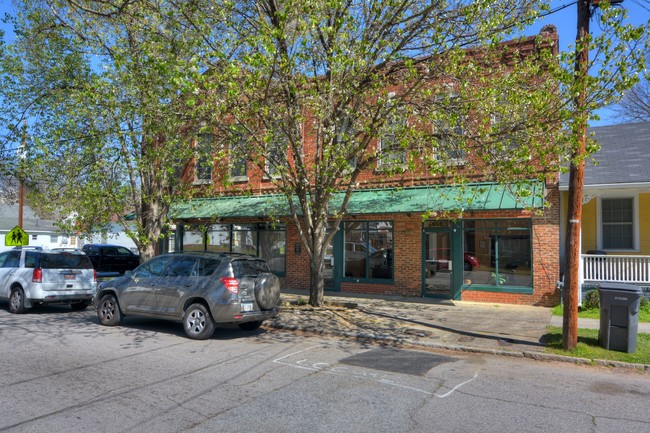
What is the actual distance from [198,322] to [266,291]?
1411 millimetres

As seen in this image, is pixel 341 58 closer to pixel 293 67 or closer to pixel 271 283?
pixel 293 67

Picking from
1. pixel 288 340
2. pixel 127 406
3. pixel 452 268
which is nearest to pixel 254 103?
pixel 288 340

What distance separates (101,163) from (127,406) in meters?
8.95

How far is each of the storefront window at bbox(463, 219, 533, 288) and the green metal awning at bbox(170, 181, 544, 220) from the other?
1.08m

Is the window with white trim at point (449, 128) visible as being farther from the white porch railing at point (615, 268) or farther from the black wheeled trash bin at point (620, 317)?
the white porch railing at point (615, 268)

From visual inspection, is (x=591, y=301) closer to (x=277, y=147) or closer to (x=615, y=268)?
(x=615, y=268)

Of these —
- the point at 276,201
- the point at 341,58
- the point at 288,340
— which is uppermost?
the point at 341,58

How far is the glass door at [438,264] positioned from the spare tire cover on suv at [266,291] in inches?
260

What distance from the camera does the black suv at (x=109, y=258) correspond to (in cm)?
2375

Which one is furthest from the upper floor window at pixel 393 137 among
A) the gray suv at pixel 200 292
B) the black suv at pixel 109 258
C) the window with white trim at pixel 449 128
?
the black suv at pixel 109 258

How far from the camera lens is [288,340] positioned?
9688mm

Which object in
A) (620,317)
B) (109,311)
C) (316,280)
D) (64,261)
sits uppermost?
(64,261)

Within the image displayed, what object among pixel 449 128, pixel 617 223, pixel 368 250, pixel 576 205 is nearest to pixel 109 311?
pixel 368 250

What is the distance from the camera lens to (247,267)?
9812mm
